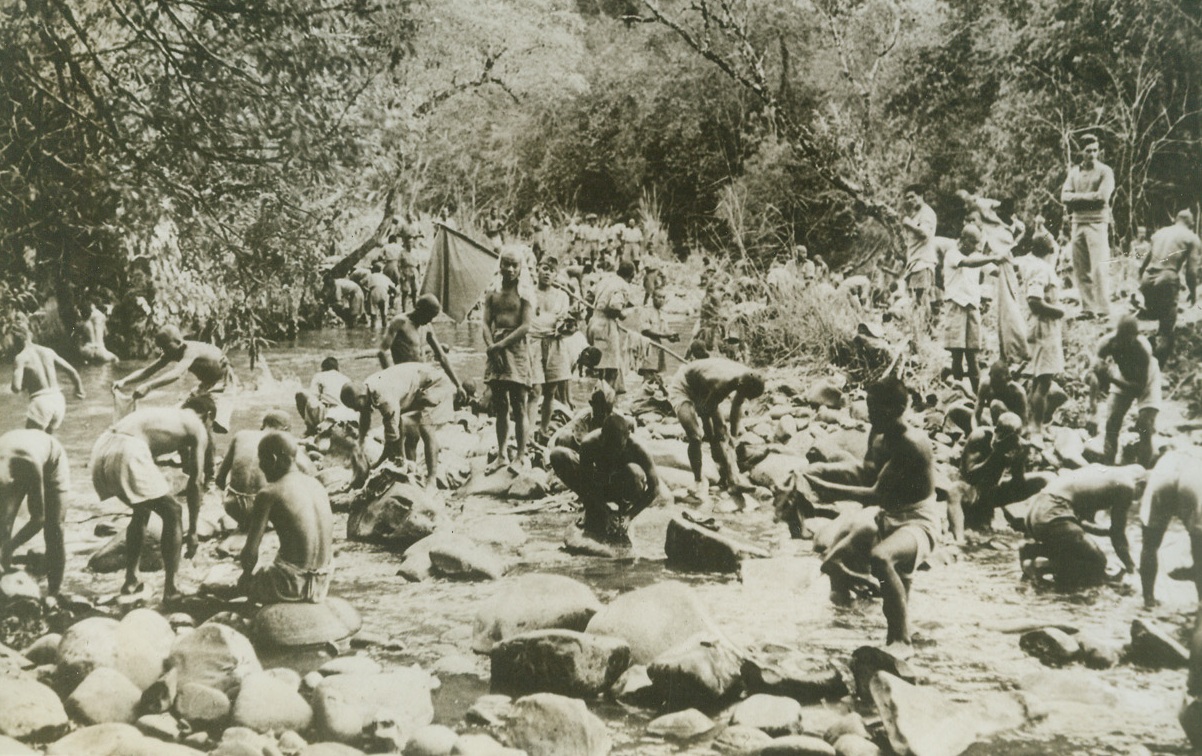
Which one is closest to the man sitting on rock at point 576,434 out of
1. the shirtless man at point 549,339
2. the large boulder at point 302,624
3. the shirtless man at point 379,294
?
the shirtless man at point 549,339

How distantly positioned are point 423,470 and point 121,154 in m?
2.19

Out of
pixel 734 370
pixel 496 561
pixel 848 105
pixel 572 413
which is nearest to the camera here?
pixel 496 561

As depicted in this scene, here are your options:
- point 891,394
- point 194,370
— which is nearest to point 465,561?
point 194,370

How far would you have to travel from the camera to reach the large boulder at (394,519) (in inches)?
194

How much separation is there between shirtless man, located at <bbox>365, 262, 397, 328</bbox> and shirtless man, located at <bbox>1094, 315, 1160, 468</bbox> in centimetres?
350

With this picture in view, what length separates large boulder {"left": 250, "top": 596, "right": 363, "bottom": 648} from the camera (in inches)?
167

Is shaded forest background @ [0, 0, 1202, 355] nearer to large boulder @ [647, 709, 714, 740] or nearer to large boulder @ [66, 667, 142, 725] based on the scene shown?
large boulder @ [66, 667, 142, 725]

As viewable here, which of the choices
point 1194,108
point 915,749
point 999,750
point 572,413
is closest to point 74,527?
point 572,413

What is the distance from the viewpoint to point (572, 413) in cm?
584

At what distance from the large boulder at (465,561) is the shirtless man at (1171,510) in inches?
106

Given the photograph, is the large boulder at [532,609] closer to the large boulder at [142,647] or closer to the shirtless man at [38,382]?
the large boulder at [142,647]

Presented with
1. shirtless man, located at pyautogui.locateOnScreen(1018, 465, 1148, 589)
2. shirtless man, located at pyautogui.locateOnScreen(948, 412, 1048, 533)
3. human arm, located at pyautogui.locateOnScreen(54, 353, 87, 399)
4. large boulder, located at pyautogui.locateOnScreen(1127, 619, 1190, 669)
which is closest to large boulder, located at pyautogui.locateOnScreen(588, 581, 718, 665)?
shirtless man, located at pyautogui.locateOnScreen(948, 412, 1048, 533)

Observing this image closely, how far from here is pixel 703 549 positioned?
458 centimetres

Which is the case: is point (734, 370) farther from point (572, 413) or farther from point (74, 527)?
point (74, 527)
